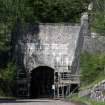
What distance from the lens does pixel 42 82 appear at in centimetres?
7288

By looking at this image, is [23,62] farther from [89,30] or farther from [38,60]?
[89,30]

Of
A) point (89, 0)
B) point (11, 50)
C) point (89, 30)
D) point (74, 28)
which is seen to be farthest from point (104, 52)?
point (89, 0)

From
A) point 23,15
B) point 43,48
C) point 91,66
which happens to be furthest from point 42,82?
point 91,66

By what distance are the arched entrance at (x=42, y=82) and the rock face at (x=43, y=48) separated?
3.17 meters

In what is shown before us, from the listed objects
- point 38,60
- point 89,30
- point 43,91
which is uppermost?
point 89,30

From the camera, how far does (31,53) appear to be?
68312mm

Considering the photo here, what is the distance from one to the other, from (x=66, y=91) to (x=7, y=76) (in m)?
7.16

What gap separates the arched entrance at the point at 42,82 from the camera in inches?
2815

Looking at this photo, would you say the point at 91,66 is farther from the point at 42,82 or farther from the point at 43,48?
the point at 42,82

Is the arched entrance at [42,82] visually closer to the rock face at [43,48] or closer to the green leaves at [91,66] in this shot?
the rock face at [43,48]

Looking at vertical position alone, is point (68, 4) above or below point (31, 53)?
above

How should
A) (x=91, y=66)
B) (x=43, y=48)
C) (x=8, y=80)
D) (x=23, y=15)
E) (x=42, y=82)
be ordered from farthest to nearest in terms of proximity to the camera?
1. (x=42, y=82)
2. (x=23, y=15)
3. (x=43, y=48)
4. (x=8, y=80)
5. (x=91, y=66)

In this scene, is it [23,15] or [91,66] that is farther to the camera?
[23,15]

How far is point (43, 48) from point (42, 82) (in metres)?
6.32
